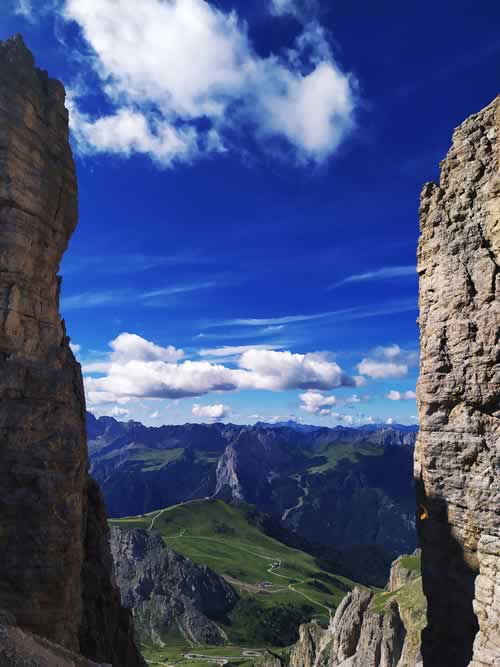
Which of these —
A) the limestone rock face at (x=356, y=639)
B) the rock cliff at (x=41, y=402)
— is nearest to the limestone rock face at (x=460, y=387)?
the rock cliff at (x=41, y=402)

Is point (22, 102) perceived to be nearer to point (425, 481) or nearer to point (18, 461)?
point (18, 461)

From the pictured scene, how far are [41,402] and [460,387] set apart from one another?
95.1ft

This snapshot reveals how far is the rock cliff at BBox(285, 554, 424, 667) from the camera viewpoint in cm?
7638

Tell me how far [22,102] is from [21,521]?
1182 inches

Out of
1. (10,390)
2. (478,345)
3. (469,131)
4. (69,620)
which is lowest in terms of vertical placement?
(69,620)

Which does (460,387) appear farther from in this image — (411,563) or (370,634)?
(411,563)

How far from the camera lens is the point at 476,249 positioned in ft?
116

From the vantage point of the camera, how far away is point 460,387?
35125 mm

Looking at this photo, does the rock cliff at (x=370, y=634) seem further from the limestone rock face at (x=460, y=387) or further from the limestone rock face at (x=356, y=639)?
the limestone rock face at (x=460, y=387)

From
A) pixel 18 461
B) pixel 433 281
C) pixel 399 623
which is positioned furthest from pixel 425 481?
pixel 399 623

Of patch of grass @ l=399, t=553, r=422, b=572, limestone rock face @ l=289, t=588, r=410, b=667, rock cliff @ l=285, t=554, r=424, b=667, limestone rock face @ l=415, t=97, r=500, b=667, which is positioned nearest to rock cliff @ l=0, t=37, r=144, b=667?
limestone rock face @ l=415, t=97, r=500, b=667

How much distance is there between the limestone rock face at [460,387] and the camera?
33.3m

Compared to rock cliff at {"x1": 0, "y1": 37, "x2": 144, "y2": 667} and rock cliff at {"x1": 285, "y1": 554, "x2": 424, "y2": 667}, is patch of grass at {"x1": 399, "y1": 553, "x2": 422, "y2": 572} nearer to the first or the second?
rock cliff at {"x1": 285, "y1": 554, "x2": 424, "y2": 667}

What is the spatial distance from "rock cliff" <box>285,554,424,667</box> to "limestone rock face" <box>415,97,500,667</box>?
34.3m
